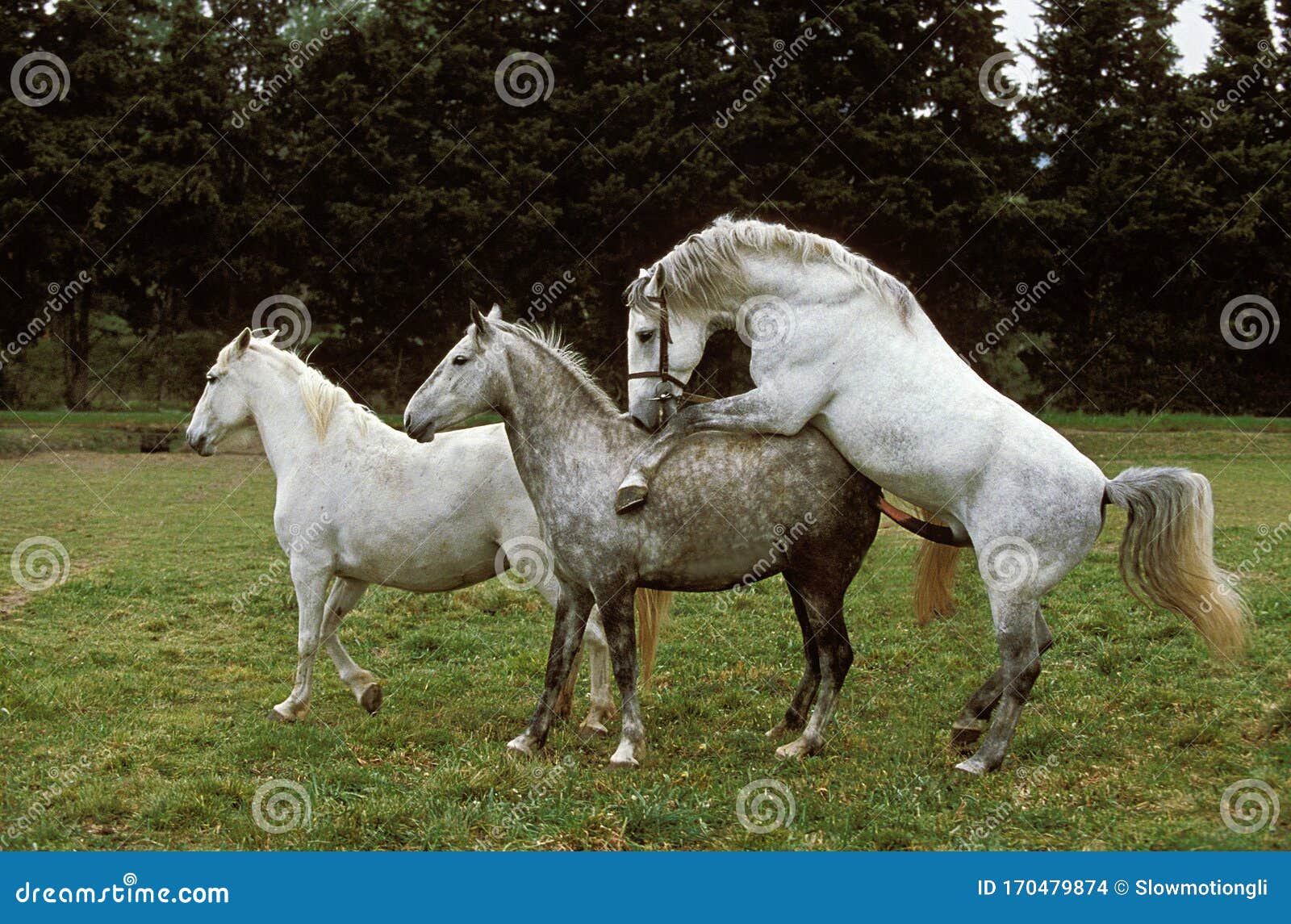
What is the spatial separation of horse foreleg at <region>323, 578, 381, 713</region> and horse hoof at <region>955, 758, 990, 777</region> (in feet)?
12.9

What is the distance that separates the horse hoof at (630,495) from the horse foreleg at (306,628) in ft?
7.58

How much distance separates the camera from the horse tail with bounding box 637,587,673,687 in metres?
7.79

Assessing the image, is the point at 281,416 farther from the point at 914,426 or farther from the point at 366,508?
the point at 914,426

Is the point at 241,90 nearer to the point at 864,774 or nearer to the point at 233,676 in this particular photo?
the point at 233,676

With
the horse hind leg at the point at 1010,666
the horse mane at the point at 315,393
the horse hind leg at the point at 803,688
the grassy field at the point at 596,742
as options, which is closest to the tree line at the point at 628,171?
the grassy field at the point at 596,742

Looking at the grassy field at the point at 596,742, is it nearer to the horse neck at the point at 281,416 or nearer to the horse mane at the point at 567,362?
the horse neck at the point at 281,416

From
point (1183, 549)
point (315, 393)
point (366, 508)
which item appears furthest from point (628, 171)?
point (1183, 549)

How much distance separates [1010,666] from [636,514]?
7.40ft

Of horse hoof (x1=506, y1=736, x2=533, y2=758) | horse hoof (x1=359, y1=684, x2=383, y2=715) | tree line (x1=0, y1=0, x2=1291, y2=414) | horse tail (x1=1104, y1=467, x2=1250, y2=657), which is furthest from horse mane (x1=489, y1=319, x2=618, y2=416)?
tree line (x1=0, y1=0, x2=1291, y2=414)

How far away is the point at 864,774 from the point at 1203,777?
5.82 ft

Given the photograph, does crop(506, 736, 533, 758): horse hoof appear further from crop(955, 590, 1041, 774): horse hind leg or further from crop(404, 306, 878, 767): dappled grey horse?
crop(955, 590, 1041, 774): horse hind leg

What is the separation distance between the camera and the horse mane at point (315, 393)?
8156mm

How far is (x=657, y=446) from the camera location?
22.7 ft

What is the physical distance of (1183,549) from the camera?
261 inches
